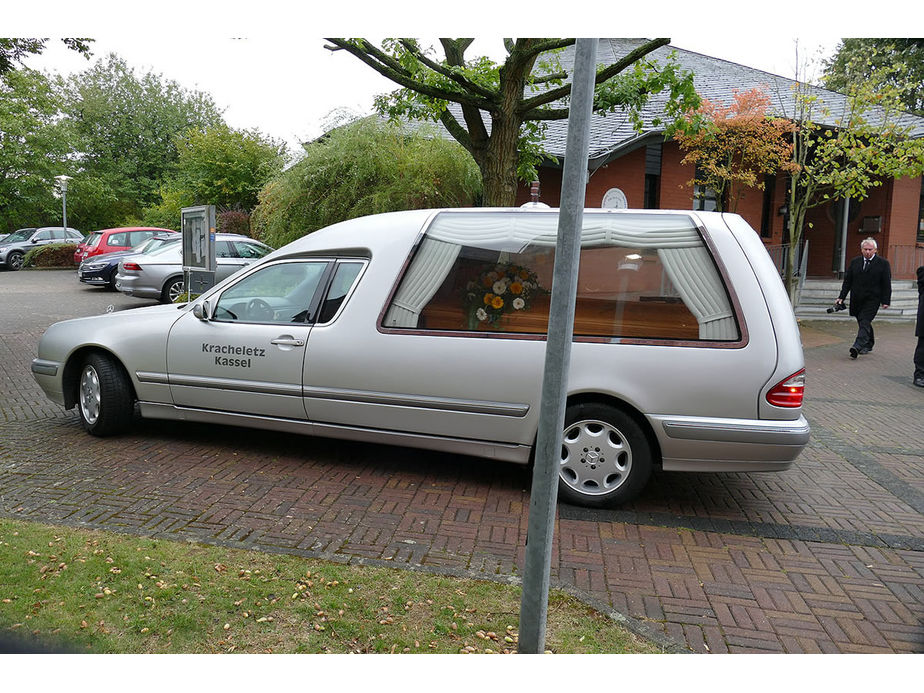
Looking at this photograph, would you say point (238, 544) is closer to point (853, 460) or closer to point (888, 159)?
point (853, 460)

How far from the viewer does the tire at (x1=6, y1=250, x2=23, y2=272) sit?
91.3ft

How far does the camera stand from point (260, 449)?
19.9 ft

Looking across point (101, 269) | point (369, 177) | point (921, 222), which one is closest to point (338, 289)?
point (369, 177)

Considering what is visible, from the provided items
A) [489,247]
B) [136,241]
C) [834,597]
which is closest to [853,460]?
[834,597]

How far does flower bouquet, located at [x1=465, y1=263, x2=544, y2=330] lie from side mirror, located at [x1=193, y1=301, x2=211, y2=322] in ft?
7.18

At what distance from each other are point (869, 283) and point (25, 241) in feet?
A: 96.0

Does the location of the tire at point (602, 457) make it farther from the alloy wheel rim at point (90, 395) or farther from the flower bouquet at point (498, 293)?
the alloy wheel rim at point (90, 395)

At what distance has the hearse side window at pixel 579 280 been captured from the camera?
4777 millimetres

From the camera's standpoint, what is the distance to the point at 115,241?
21.3 m

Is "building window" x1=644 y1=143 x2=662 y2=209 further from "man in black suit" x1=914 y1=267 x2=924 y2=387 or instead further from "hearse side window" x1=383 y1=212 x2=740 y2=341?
"hearse side window" x1=383 y1=212 x2=740 y2=341

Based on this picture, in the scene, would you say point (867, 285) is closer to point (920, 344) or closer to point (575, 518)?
point (920, 344)

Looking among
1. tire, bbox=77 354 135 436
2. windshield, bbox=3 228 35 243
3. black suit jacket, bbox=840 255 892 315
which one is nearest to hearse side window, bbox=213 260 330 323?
tire, bbox=77 354 135 436

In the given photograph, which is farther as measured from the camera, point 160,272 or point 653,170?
point 653,170

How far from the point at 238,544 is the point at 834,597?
10.4 ft
